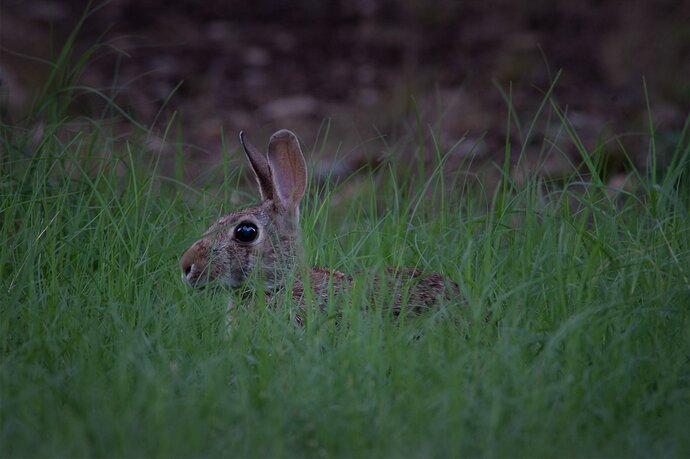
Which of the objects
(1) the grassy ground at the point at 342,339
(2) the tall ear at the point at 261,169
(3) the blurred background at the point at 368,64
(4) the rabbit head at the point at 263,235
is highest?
(3) the blurred background at the point at 368,64

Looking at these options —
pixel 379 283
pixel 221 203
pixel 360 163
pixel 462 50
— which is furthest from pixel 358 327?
pixel 462 50

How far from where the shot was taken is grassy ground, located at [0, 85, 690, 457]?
297 cm

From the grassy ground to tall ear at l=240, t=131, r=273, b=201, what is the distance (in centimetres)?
26

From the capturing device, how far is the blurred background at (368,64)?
28.9 feet

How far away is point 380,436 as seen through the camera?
2949 millimetres

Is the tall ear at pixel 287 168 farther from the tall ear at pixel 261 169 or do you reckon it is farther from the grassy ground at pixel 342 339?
the grassy ground at pixel 342 339

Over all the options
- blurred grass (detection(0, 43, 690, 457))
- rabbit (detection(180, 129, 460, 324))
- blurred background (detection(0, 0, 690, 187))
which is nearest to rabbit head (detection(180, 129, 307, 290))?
rabbit (detection(180, 129, 460, 324))

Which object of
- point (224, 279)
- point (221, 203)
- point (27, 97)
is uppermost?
point (27, 97)

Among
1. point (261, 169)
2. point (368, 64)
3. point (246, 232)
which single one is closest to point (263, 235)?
point (246, 232)

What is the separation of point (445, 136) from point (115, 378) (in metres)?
5.95

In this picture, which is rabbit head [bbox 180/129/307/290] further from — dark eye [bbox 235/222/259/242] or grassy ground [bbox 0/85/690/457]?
grassy ground [bbox 0/85/690/457]

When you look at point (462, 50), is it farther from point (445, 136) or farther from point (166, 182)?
point (166, 182)

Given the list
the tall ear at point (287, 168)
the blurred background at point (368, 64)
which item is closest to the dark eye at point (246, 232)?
the tall ear at point (287, 168)

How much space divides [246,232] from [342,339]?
98 centimetres
